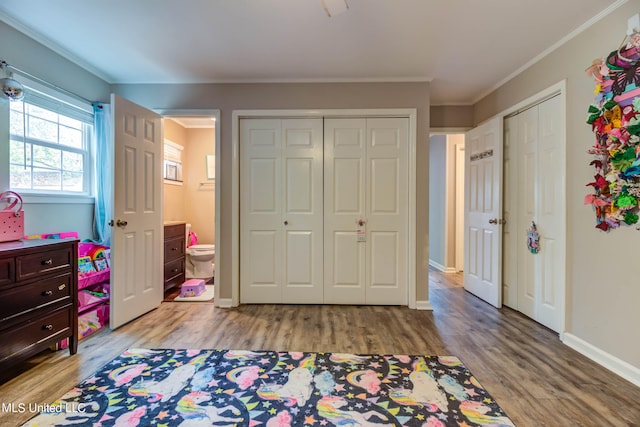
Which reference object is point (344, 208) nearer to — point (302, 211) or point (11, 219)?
point (302, 211)

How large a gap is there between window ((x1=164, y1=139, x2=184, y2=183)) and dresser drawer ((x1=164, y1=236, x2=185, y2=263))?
1002 mm

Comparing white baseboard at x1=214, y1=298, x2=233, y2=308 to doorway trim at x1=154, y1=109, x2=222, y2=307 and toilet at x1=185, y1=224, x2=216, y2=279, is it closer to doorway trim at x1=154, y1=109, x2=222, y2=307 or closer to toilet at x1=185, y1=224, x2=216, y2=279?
doorway trim at x1=154, y1=109, x2=222, y2=307

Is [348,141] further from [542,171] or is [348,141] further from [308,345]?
[308,345]

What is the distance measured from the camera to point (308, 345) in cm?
222

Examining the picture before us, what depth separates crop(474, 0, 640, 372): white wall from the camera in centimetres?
182

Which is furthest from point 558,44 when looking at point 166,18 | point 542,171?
point 166,18

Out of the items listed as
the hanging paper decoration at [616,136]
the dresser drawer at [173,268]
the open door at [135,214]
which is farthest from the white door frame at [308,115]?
the hanging paper decoration at [616,136]

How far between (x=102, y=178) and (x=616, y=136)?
166 inches

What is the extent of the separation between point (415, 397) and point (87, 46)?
365 cm

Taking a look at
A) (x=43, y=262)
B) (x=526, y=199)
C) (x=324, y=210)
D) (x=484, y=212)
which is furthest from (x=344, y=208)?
(x=43, y=262)

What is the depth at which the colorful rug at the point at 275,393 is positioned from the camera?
4.72 ft

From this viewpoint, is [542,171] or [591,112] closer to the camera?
[591,112]

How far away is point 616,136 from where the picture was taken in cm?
183

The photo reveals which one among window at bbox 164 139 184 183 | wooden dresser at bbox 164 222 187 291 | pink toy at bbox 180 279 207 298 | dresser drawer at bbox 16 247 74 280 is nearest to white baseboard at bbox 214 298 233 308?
pink toy at bbox 180 279 207 298
